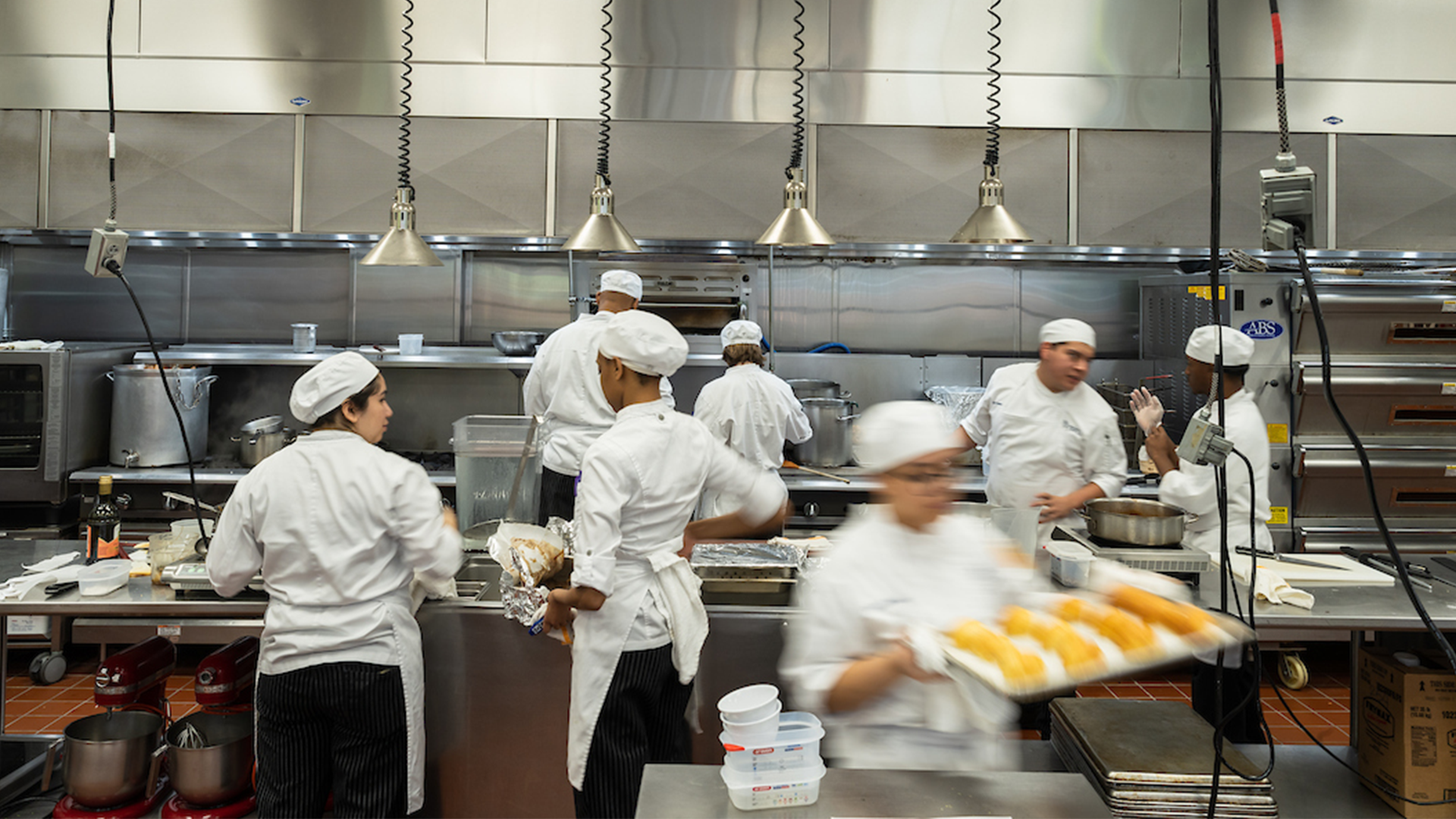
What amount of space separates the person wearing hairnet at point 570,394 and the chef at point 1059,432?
57.8 inches

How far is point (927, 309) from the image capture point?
5664 mm

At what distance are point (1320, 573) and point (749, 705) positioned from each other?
6.61 ft

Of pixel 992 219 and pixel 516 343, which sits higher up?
pixel 992 219

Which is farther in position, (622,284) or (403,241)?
(622,284)

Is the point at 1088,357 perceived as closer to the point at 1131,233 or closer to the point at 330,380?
the point at 1131,233

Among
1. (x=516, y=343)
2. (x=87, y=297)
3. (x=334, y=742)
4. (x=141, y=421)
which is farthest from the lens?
(x=87, y=297)

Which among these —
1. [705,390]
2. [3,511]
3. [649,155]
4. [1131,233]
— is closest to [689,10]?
[649,155]

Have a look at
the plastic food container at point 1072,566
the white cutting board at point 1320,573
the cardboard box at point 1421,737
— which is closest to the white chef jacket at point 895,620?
the plastic food container at point 1072,566

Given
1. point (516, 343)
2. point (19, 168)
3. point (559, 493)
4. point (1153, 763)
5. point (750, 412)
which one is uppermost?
point (19, 168)

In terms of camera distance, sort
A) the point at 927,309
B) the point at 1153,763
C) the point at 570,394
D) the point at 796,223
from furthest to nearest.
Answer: the point at 927,309, the point at 570,394, the point at 796,223, the point at 1153,763

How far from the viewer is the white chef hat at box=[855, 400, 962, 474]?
5.29 ft

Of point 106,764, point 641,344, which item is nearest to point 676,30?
point 641,344

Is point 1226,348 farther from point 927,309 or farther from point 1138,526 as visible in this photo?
point 927,309

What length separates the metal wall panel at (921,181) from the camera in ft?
16.3
